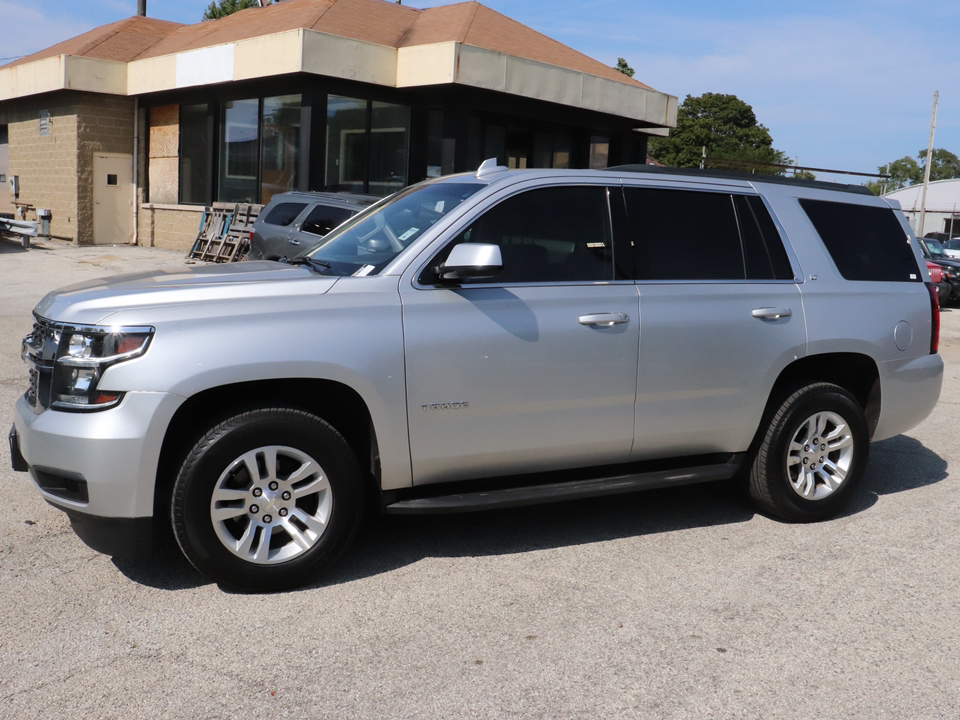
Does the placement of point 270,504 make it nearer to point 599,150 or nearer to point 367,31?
point 367,31

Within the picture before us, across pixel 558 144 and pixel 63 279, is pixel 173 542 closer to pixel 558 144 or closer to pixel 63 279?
pixel 63 279

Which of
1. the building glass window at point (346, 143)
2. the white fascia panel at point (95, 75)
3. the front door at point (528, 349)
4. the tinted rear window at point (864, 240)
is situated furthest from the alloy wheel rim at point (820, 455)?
the white fascia panel at point (95, 75)

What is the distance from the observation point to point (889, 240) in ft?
19.0

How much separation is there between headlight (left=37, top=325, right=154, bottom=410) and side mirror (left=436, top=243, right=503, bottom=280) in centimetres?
137

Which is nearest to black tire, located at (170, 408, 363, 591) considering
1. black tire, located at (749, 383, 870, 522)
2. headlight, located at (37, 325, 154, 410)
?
headlight, located at (37, 325, 154, 410)

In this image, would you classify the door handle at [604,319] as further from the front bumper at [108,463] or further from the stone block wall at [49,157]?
the stone block wall at [49,157]

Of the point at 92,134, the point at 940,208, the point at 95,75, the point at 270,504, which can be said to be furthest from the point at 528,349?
the point at 940,208

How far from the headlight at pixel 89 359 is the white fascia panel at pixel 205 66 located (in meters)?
17.9

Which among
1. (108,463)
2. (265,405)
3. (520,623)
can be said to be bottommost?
(520,623)

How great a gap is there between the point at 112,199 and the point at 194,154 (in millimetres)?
3092

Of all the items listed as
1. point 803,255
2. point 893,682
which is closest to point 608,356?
point 803,255

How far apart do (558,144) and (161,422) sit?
21429 millimetres

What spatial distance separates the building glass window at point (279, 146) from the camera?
66.6 ft

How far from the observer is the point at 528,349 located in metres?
4.51
